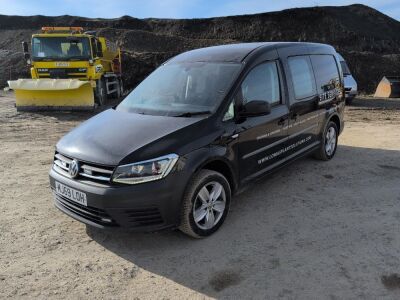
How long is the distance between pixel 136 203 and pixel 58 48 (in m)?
11.7

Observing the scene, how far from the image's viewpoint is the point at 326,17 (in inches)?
1496

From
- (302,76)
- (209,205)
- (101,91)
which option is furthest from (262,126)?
(101,91)

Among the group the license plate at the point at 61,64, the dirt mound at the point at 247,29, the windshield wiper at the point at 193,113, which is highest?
the dirt mound at the point at 247,29

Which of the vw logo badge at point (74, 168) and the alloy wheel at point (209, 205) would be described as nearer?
the vw logo badge at point (74, 168)

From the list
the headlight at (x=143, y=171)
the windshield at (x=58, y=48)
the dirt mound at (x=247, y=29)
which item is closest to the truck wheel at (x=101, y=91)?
the windshield at (x=58, y=48)

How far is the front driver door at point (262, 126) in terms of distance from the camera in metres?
4.46

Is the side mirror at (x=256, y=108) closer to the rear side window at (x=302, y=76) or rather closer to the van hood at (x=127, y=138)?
the van hood at (x=127, y=138)

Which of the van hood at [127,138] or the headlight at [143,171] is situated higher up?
the van hood at [127,138]

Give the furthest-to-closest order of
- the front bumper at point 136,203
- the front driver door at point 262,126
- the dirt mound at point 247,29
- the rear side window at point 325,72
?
the dirt mound at point 247,29, the rear side window at point 325,72, the front driver door at point 262,126, the front bumper at point 136,203

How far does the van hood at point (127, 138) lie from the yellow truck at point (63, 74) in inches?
342

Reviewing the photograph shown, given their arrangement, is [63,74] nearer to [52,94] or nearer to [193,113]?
[52,94]

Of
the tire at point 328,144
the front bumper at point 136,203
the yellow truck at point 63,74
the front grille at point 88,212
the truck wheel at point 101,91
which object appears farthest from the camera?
the truck wheel at point 101,91

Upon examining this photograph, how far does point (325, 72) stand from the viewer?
6406 mm

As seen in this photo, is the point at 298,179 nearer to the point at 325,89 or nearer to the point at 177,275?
the point at 325,89
